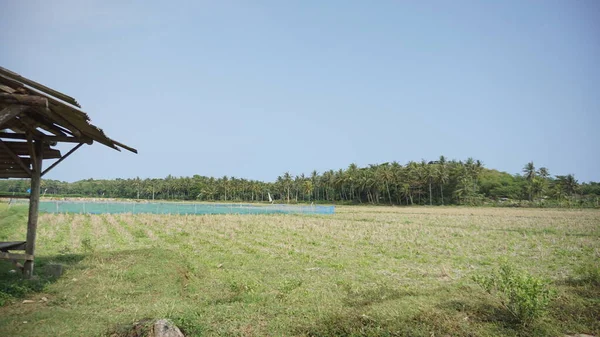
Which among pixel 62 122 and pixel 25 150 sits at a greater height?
pixel 62 122

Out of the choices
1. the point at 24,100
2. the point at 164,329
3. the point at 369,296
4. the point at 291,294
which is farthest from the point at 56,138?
the point at 369,296

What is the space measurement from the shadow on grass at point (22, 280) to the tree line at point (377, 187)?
7876cm

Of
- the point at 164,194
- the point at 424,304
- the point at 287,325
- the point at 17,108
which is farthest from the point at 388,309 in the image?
the point at 164,194

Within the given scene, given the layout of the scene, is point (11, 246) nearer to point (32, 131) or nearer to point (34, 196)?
point (34, 196)

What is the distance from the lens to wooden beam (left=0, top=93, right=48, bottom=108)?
16.8ft

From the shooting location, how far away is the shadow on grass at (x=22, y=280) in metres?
6.27

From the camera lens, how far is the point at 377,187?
3482 inches

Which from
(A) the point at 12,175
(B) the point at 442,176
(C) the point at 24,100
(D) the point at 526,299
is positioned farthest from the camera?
(B) the point at 442,176

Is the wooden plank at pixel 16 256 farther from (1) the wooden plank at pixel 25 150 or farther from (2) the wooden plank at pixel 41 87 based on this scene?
(2) the wooden plank at pixel 41 87

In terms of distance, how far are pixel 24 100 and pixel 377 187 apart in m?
86.9

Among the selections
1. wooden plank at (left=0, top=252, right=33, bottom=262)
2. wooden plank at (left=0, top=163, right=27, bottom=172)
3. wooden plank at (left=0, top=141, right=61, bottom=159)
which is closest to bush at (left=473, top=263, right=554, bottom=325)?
wooden plank at (left=0, top=252, right=33, bottom=262)

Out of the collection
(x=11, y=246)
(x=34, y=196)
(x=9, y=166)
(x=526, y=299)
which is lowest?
(x=526, y=299)

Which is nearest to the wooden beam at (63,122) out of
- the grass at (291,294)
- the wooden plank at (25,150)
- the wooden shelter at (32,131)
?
the wooden shelter at (32,131)

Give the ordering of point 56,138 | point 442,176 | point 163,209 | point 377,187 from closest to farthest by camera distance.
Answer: point 56,138 → point 163,209 → point 442,176 → point 377,187
